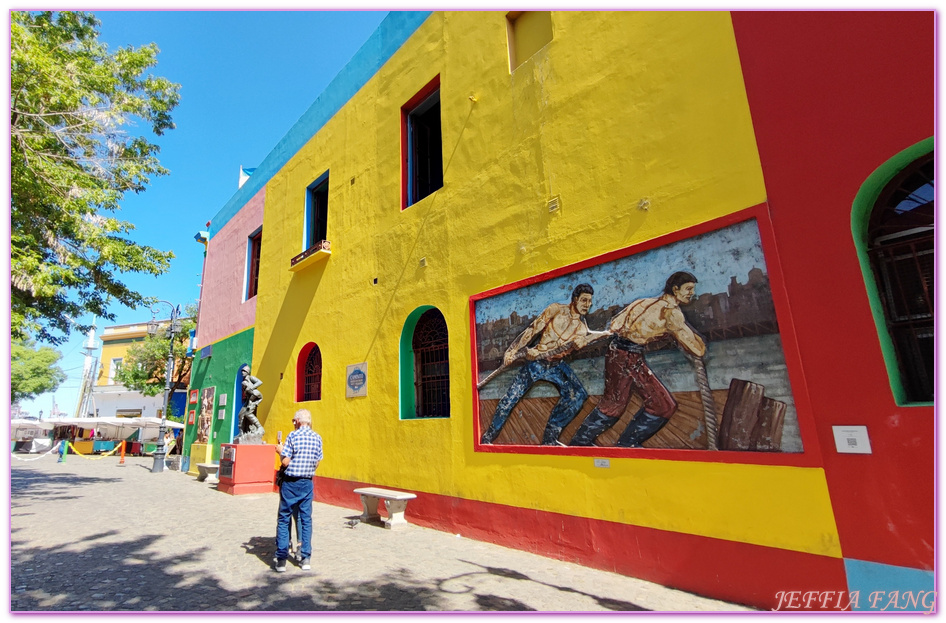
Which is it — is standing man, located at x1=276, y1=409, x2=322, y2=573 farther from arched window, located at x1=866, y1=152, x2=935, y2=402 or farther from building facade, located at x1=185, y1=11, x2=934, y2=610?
arched window, located at x1=866, y1=152, x2=935, y2=402

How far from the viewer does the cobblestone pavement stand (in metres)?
4.02

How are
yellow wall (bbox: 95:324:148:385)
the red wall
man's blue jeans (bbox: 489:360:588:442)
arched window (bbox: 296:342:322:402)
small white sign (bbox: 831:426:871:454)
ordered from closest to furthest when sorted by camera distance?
the red wall → small white sign (bbox: 831:426:871:454) → man's blue jeans (bbox: 489:360:588:442) → arched window (bbox: 296:342:322:402) → yellow wall (bbox: 95:324:148:385)

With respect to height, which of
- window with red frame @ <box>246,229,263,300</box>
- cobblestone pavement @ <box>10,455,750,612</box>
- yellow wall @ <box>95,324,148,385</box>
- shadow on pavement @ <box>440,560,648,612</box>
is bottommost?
shadow on pavement @ <box>440,560,648,612</box>

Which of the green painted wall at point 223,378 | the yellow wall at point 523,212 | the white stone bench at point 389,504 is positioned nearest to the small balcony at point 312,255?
the yellow wall at point 523,212

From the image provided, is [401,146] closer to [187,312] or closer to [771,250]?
[771,250]

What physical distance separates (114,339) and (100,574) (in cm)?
4016

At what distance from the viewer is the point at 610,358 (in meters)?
5.07

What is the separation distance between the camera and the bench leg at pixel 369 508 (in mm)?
7434

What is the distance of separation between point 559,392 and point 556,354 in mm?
425

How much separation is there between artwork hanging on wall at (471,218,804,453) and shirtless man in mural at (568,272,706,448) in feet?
0.03

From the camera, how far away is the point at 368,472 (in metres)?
8.25

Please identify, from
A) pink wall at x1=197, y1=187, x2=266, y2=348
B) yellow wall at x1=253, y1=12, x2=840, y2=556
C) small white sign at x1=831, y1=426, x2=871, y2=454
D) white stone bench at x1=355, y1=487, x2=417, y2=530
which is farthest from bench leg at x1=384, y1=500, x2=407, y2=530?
pink wall at x1=197, y1=187, x2=266, y2=348

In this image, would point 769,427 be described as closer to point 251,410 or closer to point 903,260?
point 903,260

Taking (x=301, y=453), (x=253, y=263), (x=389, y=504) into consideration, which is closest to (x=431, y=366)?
(x=389, y=504)
